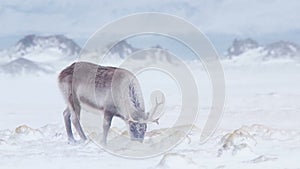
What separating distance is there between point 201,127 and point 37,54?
0.60 metres

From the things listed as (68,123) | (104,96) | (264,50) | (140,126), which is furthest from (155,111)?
(264,50)

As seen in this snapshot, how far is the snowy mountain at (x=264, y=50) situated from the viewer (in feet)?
7.74

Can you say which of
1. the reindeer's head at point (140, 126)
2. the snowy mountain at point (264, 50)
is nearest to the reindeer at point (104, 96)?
the reindeer's head at point (140, 126)

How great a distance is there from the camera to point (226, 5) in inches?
94.0

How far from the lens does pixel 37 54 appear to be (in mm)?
2379

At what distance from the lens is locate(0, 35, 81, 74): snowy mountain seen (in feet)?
7.75

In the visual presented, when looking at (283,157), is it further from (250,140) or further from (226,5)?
(226,5)

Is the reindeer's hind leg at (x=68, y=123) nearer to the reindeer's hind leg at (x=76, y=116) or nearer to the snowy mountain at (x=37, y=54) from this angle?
the reindeer's hind leg at (x=76, y=116)

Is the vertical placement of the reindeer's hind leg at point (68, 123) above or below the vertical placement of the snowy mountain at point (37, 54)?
below

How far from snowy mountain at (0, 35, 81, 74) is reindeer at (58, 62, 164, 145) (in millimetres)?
47

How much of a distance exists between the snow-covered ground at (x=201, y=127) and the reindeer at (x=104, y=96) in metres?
0.03

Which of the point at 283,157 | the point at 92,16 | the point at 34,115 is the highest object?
the point at 92,16

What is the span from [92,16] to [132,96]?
0.31 m

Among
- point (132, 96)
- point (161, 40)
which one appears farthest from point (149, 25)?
point (132, 96)
